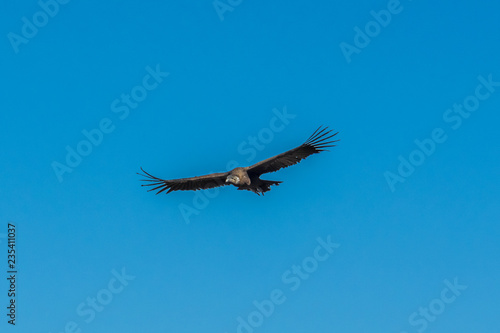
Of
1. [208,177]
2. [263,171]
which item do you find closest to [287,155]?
[263,171]

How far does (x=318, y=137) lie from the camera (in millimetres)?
28344

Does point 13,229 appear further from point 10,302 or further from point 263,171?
point 263,171

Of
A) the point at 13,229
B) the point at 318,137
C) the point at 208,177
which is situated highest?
the point at 13,229

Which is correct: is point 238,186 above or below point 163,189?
below

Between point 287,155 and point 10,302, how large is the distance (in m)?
11.7

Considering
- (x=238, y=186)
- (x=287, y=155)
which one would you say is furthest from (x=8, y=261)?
(x=287, y=155)

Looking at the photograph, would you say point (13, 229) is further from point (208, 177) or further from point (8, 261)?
point (208, 177)

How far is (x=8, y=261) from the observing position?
2881cm

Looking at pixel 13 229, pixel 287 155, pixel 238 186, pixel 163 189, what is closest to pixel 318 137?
pixel 287 155

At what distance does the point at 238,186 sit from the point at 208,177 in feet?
5.22

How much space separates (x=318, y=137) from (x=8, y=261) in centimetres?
1246

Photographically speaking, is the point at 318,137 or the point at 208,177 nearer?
the point at 318,137

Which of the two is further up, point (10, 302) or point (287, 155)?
point (10, 302)

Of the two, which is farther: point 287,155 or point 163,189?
point 163,189
